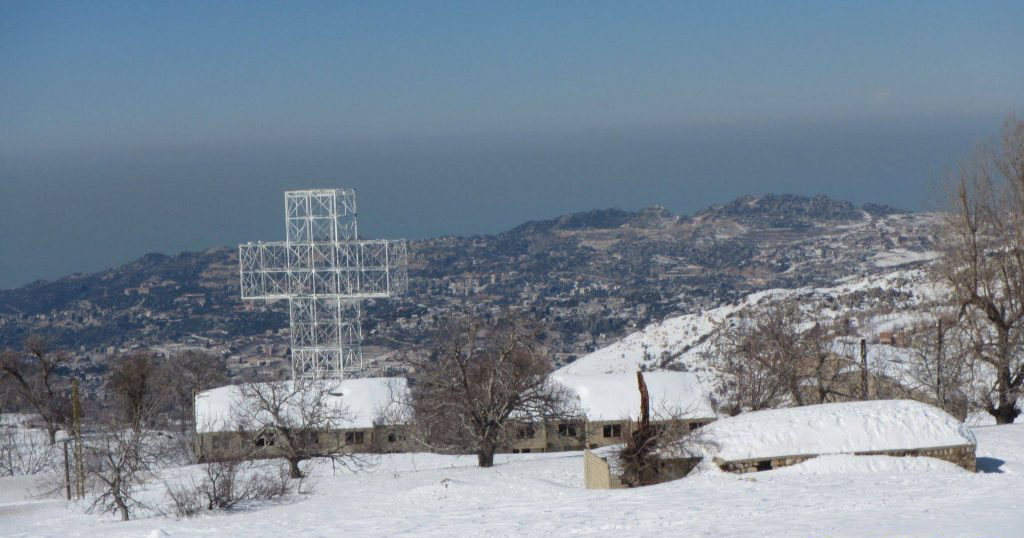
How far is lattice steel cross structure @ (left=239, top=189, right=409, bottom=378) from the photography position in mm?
49312

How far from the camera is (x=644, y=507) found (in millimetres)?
21297

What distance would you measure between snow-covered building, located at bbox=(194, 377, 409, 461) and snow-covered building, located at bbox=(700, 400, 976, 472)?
53.6ft

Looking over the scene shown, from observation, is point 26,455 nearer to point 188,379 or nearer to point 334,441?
point 334,441

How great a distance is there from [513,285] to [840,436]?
129 m

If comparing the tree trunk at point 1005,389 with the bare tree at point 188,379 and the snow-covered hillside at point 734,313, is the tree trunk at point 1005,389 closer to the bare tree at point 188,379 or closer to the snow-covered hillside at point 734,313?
the snow-covered hillside at point 734,313

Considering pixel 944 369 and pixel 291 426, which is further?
pixel 944 369

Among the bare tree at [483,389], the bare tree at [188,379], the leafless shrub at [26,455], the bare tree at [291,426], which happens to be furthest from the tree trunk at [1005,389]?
the bare tree at [188,379]

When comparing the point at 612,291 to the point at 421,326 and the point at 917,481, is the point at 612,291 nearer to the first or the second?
the point at 421,326

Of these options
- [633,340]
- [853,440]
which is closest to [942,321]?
[853,440]

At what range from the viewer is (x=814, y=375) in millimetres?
36062

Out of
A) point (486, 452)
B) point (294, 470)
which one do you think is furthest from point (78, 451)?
point (486, 452)

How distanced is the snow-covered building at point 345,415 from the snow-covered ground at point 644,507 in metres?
10.5

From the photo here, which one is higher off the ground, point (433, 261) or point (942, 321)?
point (433, 261)

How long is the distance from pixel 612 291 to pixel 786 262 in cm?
2861
